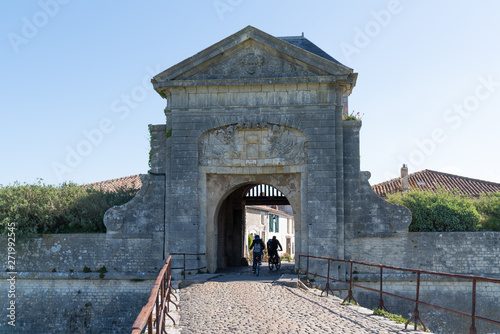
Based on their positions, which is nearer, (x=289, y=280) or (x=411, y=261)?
(x=289, y=280)

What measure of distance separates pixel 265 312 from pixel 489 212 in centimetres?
1036

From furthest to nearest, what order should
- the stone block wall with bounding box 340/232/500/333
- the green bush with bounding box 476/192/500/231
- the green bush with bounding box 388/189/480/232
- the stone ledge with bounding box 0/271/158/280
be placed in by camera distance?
the green bush with bounding box 476/192/500/231, the green bush with bounding box 388/189/480/232, the stone ledge with bounding box 0/271/158/280, the stone block wall with bounding box 340/232/500/333

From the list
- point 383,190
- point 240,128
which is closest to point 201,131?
point 240,128

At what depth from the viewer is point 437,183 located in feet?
79.3

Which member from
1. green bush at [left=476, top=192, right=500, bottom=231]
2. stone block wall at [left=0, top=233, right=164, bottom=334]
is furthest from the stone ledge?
green bush at [left=476, top=192, right=500, bottom=231]

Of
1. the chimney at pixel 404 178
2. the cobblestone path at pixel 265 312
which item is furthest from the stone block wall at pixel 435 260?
the chimney at pixel 404 178

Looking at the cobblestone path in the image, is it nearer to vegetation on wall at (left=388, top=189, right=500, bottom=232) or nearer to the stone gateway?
the stone gateway

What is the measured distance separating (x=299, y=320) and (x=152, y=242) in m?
7.66

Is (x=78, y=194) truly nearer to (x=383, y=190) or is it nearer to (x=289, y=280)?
(x=289, y=280)

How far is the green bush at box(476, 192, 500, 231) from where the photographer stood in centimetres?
1534

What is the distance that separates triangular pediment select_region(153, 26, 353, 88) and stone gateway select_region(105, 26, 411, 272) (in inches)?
1.2

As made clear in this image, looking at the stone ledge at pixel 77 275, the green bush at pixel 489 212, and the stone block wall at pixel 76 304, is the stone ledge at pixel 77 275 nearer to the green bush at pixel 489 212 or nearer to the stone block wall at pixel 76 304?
the stone block wall at pixel 76 304

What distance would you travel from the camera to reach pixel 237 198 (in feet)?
65.8

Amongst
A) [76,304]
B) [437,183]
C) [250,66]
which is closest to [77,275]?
[76,304]
